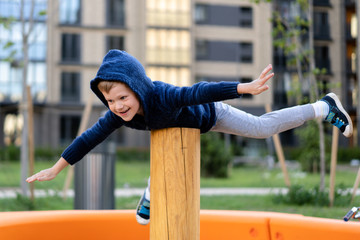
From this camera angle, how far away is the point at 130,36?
2630 centimetres

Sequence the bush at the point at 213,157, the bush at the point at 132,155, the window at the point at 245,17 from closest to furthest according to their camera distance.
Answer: the bush at the point at 213,157
the bush at the point at 132,155
the window at the point at 245,17

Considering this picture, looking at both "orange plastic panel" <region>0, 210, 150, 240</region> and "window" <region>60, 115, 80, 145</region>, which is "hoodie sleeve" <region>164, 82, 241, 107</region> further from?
"window" <region>60, 115, 80, 145</region>

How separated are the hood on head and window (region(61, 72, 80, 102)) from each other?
24.2 meters

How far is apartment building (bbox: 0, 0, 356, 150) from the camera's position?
82.8ft

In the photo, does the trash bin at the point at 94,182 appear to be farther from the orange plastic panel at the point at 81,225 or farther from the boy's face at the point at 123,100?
the boy's face at the point at 123,100

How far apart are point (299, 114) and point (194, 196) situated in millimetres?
641

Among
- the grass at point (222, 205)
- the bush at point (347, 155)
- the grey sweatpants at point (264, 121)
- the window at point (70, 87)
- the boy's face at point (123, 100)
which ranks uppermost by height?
the window at point (70, 87)

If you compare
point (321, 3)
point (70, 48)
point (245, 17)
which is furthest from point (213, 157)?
point (321, 3)

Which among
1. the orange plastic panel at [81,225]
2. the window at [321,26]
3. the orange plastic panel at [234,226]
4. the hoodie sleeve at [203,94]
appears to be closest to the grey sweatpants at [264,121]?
the hoodie sleeve at [203,94]

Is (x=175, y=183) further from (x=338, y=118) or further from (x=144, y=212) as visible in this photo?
(x=338, y=118)

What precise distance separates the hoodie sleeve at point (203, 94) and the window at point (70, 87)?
80.0 feet

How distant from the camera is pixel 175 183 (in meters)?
2.13

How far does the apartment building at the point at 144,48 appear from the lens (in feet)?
82.8

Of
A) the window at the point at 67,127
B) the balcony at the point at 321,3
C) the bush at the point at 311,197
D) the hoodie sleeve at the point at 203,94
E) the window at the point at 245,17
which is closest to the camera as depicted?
the hoodie sleeve at the point at 203,94
